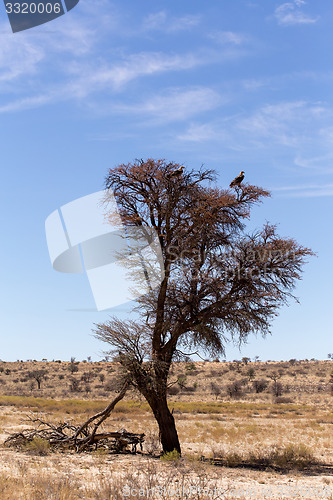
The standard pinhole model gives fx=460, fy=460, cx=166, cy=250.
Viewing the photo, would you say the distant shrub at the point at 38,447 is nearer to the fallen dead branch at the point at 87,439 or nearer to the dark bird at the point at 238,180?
the fallen dead branch at the point at 87,439

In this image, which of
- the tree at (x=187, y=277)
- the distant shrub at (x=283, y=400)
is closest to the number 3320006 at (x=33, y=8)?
the tree at (x=187, y=277)

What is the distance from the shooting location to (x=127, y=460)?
46.2 ft

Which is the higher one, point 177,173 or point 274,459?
point 177,173

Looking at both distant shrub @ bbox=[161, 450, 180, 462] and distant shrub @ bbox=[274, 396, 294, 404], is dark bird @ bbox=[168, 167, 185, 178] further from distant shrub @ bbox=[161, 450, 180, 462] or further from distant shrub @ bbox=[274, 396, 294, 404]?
distant shrub @ bbox=[274, 396, 294, 404]

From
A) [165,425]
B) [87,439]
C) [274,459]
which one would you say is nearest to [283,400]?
[274,459]

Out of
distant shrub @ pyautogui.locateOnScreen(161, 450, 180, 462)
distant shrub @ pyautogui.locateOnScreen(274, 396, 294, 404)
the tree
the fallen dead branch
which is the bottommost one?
distant shrub @ pyautogui.locateOnScreen(274, 396, 294, 404)

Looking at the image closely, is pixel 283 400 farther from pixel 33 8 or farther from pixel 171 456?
pixel 33 8

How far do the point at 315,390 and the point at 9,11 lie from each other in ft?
174

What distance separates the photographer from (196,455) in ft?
52.3

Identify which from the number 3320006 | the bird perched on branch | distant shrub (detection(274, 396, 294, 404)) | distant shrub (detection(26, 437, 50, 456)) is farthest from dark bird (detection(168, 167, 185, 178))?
distant shrub (detection(274, 396, 294, 404))

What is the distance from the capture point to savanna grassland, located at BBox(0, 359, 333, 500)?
9383 millimetres

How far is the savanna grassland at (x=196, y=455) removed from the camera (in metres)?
9.38

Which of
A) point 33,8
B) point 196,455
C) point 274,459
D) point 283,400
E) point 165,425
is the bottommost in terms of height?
point 283,400

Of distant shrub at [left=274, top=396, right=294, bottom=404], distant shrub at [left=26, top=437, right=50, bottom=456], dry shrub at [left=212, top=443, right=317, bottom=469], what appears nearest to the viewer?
distant shrub at [left=26, top=437, right=50, bottom=456]
